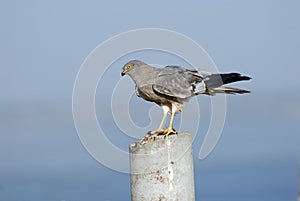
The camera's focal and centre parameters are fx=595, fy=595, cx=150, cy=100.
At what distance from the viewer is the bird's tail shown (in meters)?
9.77

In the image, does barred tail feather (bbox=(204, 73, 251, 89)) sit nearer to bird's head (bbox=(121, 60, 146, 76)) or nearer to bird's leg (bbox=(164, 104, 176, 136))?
bird's leg (bbox=(164, 104, 176, 136))

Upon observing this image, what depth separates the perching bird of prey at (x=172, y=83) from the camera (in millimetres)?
10250

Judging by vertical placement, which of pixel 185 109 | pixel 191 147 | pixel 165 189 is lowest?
pixel 165 189

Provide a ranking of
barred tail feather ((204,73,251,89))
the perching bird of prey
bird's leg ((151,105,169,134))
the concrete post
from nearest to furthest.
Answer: the concrete post, barred tail feather ((204,73,251,89)), bird's leg ((151,105,169,134)), the perching bird of prey

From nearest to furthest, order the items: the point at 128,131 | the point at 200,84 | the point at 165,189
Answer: the point at 165,189 → the point at 128,131 → the point at 200,84

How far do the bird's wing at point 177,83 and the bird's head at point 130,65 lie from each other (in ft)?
1.56

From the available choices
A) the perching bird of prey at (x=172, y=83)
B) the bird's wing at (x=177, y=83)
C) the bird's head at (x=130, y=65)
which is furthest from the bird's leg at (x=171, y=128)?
the bird's head at (x=130, y=65)

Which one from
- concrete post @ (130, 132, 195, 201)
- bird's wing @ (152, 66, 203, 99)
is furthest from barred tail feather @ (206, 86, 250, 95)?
concrete post @ (130, 132, 195, 201)

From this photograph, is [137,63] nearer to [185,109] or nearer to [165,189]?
[185,109]

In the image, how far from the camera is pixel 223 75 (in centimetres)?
994

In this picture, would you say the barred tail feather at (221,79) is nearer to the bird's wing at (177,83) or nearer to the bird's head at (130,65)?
the bird's wing at (177,83)

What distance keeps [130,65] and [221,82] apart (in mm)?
1728

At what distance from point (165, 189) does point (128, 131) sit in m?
1.66

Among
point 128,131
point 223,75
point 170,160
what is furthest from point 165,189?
point 223,75
